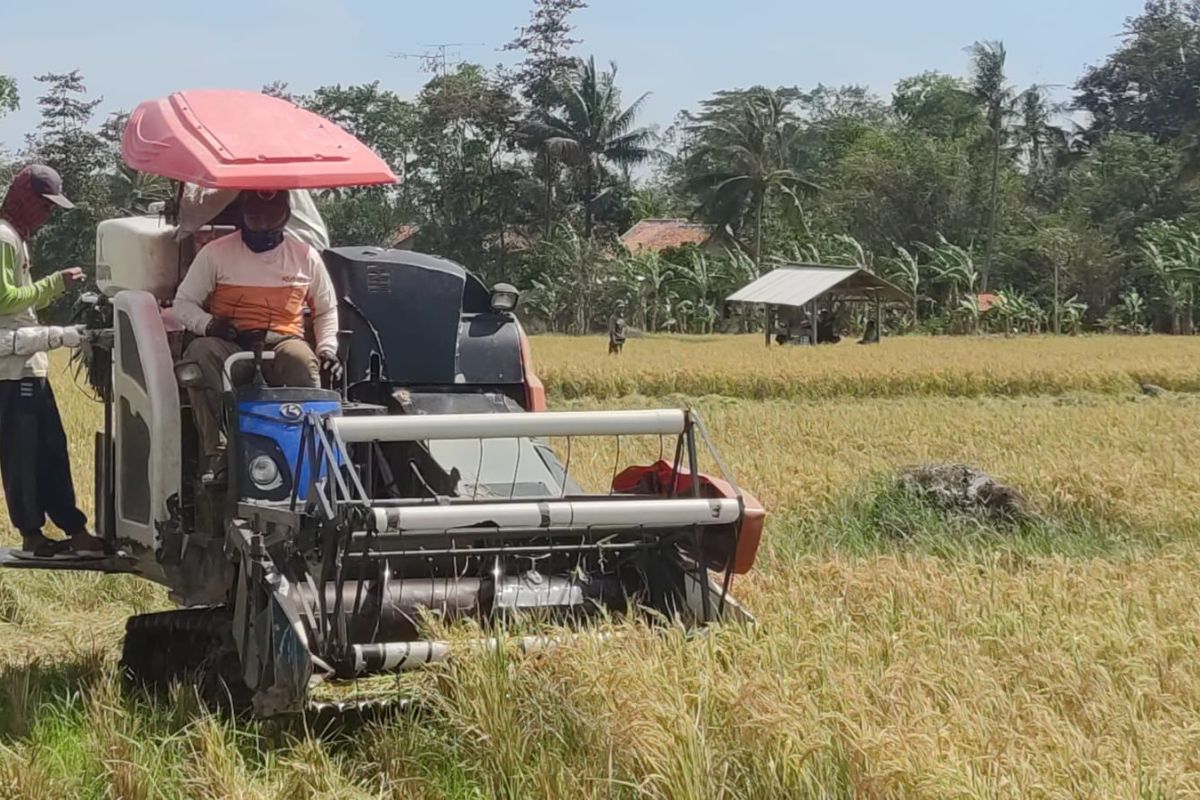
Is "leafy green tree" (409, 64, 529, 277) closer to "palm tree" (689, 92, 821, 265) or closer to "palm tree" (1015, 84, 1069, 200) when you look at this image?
"palm tree" (689, 92, 821, 265)

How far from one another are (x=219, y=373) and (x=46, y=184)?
1377 millimetres

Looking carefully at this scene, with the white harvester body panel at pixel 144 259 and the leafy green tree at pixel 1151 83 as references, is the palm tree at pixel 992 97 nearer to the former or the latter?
the leafy green tree at pixel 1151 83

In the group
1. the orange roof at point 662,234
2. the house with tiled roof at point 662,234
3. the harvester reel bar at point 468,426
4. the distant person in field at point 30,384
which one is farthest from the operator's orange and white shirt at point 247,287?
the orange roof at point 662,234

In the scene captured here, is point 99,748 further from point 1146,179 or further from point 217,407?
point 1146,179

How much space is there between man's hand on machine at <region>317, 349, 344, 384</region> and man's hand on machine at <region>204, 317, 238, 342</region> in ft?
1.14

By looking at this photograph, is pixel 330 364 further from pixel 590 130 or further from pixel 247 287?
pixel 590 130

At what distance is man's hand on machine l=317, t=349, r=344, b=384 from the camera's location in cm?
579

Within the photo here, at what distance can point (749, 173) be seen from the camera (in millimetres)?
46125

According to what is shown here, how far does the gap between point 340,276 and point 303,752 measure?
2293 mm

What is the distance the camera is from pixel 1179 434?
1405 cm

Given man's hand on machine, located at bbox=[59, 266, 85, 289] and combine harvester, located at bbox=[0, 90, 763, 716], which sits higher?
man's hand on machine, located at bbox=[59, 266, 85, 289]

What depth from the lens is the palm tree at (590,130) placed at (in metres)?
45.6

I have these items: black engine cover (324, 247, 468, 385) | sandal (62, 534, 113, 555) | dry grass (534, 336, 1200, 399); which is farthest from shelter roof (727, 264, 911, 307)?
sandal (62, 534, 113, 555)

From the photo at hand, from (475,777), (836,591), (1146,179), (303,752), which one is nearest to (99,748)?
(303,752)
